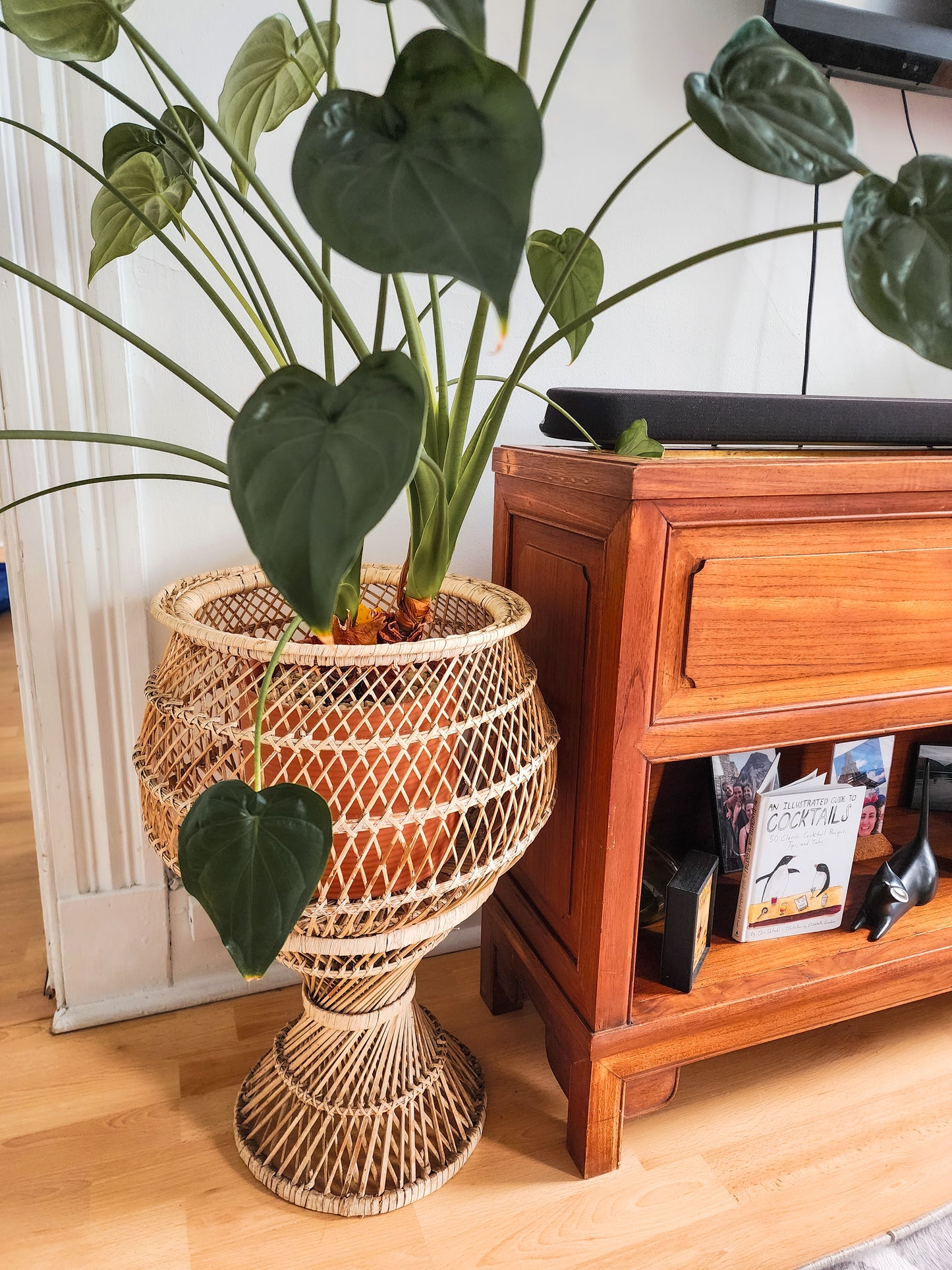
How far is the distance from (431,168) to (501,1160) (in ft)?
3.16

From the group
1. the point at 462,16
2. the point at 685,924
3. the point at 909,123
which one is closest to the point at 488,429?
the point at 462,16

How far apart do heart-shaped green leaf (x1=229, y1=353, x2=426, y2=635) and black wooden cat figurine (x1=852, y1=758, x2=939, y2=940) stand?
88cm

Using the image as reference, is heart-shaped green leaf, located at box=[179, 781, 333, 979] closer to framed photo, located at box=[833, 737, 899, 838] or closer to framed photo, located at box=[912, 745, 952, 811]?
framed photo, located at box=[833, 737, 899, 838]

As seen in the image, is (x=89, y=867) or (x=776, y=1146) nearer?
(x=776, y=1146)

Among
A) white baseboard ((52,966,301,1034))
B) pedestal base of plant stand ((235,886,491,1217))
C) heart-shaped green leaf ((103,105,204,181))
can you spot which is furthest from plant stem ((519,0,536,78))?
white baseboard ((52,966,301,1034))

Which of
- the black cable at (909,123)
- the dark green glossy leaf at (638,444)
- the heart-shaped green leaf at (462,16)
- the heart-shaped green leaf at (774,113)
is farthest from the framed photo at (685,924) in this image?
the black cable at (909,123)

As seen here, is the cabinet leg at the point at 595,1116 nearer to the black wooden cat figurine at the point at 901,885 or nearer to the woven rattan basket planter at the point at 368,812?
the woven rattan basket planter at the point at 368,812

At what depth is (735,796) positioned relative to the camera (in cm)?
108

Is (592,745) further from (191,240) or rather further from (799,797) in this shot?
(191,240)

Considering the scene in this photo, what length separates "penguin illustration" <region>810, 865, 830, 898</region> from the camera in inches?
39.2

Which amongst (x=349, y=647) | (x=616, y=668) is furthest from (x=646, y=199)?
(x=349, y=647)

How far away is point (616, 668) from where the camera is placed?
79cm

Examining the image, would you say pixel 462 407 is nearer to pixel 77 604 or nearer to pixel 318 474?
pixel 318 474

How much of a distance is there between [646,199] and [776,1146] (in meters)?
1.22
